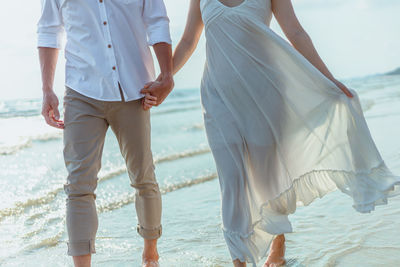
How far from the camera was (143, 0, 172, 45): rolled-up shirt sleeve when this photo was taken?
3.00 meters

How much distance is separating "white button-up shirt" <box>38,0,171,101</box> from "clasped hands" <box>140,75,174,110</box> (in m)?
0.06

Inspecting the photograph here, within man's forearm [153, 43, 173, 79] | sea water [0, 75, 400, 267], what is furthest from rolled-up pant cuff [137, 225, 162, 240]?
man's forearm [153, 43, 173, 79]

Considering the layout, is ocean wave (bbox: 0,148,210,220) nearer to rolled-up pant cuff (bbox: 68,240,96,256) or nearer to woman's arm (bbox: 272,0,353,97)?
rolled-up pant cuff (bbox: 68,240,96,256)

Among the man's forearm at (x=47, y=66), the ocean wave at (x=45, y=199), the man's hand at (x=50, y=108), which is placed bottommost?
the ocean wave at (x=45, y=199)

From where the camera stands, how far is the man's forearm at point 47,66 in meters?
2.96

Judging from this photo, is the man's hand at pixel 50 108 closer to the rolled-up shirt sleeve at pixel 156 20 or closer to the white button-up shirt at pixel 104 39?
the white button-up shirt at pixel 104 39

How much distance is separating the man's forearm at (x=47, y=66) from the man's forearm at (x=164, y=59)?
63 cm

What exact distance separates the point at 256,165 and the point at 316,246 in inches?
39.8

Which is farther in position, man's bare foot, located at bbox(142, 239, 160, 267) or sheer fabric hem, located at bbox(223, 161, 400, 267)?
man's bare foot, located at bbox(142, 239, 160, 267)

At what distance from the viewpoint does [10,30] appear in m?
21.8

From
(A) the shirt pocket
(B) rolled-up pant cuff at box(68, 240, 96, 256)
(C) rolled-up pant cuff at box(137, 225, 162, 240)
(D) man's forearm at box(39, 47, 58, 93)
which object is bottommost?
(C) rolled-up pant cuff at box(137, 225, 162, 240)

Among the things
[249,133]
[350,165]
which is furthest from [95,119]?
[350,165]

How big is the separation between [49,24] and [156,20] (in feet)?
2.11

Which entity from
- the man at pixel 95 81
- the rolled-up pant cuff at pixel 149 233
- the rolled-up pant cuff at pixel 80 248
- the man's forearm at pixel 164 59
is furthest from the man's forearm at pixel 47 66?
the rolled-up pant cuff at pixel 149 233
